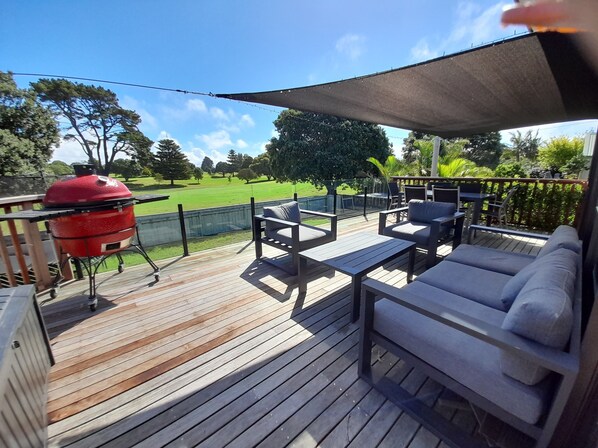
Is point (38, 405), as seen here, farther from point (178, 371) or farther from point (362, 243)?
point (362, 243)

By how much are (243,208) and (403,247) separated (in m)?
4.51

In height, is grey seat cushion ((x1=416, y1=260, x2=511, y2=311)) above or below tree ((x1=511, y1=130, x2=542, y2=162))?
below

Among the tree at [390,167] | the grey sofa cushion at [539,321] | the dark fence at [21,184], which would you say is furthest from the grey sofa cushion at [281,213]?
the dark fence at [21,184]

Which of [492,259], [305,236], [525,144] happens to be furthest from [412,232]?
[525,144]

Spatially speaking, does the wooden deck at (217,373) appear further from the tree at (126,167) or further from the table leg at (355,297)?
the tree at (126,167)

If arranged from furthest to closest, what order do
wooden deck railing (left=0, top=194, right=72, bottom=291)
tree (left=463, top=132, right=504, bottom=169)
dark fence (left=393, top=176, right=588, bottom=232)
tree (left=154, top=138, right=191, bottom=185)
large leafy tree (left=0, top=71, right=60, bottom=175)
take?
tree (left=154, top=138, right=191, bottom=185), tree (left=463, top=132, right=504, bottom=169), large leafy tree (left=0, top=71, right=60, bottom=175), dark fence (left=393, top=176, right=588, bottom=232), wooden deck railing (left=0, top=194, right=72, bottom=291)

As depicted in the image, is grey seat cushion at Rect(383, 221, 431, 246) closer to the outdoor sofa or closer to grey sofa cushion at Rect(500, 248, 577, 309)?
the outdoor sofa

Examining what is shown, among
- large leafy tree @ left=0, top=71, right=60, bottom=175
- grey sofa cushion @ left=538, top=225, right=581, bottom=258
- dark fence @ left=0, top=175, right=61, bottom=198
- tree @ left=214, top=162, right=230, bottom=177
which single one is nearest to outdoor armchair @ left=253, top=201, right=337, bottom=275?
grey sofa cushion @ left=538, top=225, right=581, bottom=258

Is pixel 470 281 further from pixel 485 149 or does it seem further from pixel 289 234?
pixel 485 149

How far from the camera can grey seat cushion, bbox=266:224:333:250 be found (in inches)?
121

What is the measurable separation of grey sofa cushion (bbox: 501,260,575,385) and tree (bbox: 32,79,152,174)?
74.8ft

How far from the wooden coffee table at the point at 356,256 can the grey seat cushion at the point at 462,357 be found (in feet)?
1.82

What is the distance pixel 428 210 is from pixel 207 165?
1496 inches

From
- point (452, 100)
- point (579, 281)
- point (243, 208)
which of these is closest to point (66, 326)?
point (579, 281)
